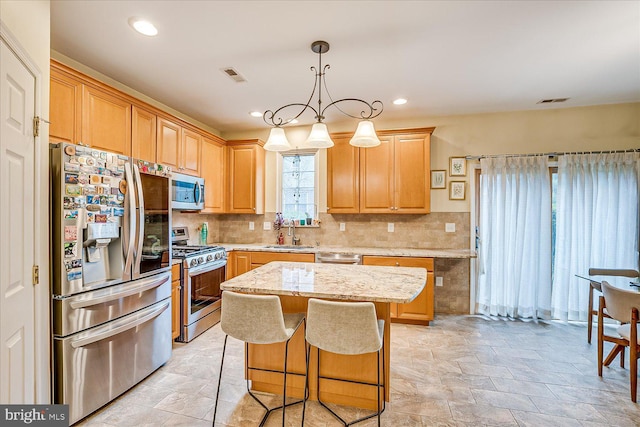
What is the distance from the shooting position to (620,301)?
7.32ft

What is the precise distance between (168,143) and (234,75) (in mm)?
1106

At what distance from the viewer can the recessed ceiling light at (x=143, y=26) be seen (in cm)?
209

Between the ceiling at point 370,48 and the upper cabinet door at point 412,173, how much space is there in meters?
0.52

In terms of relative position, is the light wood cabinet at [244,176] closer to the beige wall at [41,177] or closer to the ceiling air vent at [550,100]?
the beige wall at [41,177]

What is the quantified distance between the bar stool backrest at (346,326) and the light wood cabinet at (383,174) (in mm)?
2530

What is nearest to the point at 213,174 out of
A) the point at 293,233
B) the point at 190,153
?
the point at 190,153

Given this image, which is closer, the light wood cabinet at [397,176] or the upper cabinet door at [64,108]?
the upper cabinet door at [64,108]

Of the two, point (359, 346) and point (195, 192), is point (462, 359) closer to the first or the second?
point (359, 346)

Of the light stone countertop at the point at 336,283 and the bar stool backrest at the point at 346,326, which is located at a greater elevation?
the light stone countertop at the point at 336,283

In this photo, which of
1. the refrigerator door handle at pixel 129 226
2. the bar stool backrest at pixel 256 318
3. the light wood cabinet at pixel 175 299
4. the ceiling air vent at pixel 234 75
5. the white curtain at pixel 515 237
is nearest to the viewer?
the bar stool backrest at pixel 256 318

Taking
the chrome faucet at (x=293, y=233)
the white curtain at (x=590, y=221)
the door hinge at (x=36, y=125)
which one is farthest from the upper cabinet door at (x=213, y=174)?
the white curtain at (x=590, y=221)

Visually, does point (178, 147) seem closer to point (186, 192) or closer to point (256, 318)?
point (186, 192)

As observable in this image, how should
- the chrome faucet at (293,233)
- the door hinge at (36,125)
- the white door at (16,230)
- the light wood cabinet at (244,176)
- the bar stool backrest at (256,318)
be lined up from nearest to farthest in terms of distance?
1. the white door at (16,230)
2. the door hinge at (36,125)
3. the bar stool backrest at (256,318)
4. the light wood cabinet at (244,176)
5. the chrome faucet at (293,233)

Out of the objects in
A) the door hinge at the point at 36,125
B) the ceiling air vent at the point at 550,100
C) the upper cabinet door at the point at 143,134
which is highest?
the ceiling air vent at the point at 550,100
